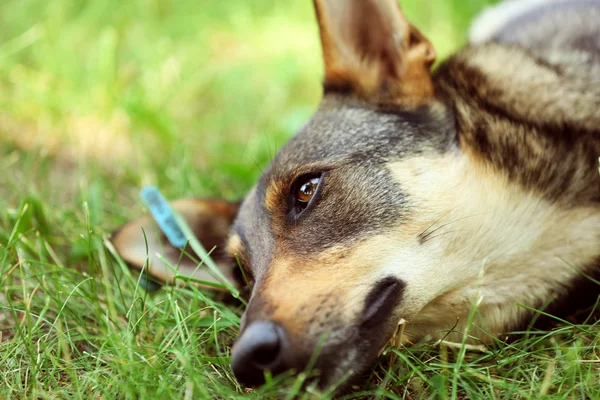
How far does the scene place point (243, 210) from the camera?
3014mm

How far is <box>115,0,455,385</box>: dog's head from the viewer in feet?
6.77

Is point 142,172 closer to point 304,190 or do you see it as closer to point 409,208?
point 304,190

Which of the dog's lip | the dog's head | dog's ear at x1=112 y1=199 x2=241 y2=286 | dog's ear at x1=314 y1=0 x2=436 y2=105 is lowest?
dog's ear at x1=112 y1=199 x2=241 y2=286

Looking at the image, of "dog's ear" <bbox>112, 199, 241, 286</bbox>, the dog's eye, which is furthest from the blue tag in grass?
the dog's eye

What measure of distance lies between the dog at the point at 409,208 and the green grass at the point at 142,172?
0.17 meters

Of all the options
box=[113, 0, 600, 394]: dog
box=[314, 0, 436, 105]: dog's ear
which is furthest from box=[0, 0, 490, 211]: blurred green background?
box=[113, 0, 600, 394]: dog

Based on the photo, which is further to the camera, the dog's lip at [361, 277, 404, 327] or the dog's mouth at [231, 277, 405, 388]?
the dog's lip at [361, 277, 404, 327]

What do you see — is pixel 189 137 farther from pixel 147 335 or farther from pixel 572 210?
pixel 572 210

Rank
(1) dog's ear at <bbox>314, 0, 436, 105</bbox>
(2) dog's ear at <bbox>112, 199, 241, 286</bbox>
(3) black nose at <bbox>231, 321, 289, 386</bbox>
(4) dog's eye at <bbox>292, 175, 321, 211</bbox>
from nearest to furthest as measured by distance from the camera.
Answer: (3) black nose at <bbox>231, 321, 289, 386</bbox>, (4) dog's eye at <bbox>292, 175, 321, 211</bbox>, (1) dog's ear at <bbox>314, 0, 436, 105</bbox>, (2) dog's ear at <bbox>112, 199, 241, 286</bbox>

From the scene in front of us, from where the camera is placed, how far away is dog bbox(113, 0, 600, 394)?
7.08 feet

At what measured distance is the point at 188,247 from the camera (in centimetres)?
313

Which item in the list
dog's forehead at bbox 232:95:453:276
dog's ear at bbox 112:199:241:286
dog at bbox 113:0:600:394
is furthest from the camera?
dog's ear at bbox 112:199:241:286

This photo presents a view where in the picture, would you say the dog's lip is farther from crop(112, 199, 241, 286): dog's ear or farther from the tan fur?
crop(112, 199, 241, 286): dog's ear

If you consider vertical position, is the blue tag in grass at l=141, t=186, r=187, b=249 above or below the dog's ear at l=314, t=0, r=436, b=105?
below
